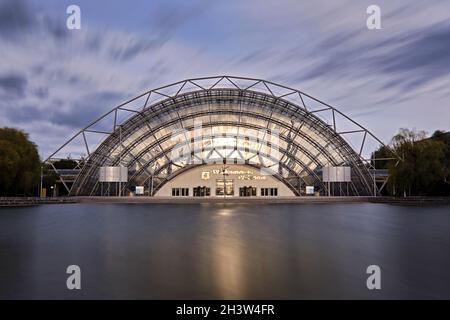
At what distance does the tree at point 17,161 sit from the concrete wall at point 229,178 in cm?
2842

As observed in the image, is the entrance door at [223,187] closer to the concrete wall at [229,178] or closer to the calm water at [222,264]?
the concrete wall at [229,178]

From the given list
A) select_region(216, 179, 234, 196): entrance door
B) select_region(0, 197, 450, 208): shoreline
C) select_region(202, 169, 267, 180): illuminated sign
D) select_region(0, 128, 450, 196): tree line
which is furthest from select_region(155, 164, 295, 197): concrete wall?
select_region(0, 128, 450, 196): tree line

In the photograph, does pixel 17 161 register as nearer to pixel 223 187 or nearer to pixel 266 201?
pixel 266 201

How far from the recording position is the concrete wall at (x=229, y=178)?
7138 cm

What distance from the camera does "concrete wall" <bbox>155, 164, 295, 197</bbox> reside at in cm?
7138

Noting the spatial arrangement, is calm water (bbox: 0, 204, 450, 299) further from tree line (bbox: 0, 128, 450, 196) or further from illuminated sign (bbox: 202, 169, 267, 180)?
illuminated sign (bbox: 202, 169, 267, 180)

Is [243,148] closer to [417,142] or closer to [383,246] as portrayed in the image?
[417,142]

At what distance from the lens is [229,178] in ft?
240

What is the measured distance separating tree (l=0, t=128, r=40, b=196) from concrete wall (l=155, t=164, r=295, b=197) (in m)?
28.4

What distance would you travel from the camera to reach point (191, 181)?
72.1m

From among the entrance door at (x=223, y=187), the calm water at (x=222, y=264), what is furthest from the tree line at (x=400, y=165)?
the calm water at (x=222, y=264)

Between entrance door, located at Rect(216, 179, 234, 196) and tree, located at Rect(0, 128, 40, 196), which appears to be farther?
entrance door, located at Rect(216, 179, 234, 196)
